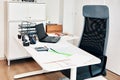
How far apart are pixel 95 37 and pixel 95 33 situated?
0.19 ft

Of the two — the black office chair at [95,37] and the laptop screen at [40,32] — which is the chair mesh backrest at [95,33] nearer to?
the black office chair at [95,37]

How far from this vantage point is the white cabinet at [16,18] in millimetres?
3543

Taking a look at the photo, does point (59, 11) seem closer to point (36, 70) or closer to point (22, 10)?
point (22, 10)

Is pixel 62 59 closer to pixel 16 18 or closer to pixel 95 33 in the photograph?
pixel 95 33

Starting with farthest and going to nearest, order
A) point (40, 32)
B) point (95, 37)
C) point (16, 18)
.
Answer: point (16, 18) < point (40, 32) < point (95, 37)

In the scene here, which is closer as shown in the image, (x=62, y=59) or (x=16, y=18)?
(x=62, y=59)

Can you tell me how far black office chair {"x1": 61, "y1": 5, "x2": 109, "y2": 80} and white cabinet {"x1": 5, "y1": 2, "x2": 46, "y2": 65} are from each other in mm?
1502

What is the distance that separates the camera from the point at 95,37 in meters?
2.44

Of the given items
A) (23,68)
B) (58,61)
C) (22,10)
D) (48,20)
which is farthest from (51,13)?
(58,61)

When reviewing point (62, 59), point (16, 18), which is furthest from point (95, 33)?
point (16, 18)

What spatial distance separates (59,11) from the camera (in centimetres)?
453

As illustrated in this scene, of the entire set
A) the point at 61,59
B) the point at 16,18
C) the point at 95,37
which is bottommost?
the point at 61,59

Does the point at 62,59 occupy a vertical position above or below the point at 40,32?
below

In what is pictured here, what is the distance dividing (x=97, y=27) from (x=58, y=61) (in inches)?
36.2
